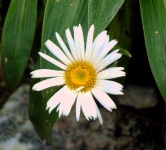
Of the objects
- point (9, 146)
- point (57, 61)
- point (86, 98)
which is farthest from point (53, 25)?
point (9, 146)

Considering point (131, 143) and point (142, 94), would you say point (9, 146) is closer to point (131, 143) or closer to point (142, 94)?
point (131, 143)

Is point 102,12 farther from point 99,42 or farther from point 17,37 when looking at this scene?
point 17,37

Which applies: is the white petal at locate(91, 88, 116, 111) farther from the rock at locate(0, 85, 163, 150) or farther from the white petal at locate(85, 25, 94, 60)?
the rock at locate(0, 85, 163, 150)

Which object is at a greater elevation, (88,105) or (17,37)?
(17,37)

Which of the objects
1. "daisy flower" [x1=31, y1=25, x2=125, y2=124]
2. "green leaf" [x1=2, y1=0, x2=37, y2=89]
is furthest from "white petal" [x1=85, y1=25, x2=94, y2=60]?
"green leaf" [x1=2, y1=0, x2=37, y2=89]

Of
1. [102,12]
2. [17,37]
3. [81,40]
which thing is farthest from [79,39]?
[17,37]

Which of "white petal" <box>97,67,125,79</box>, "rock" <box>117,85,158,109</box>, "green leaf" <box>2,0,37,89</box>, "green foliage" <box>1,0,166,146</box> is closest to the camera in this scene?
"white petal" <box>97,67,125,79</box>
